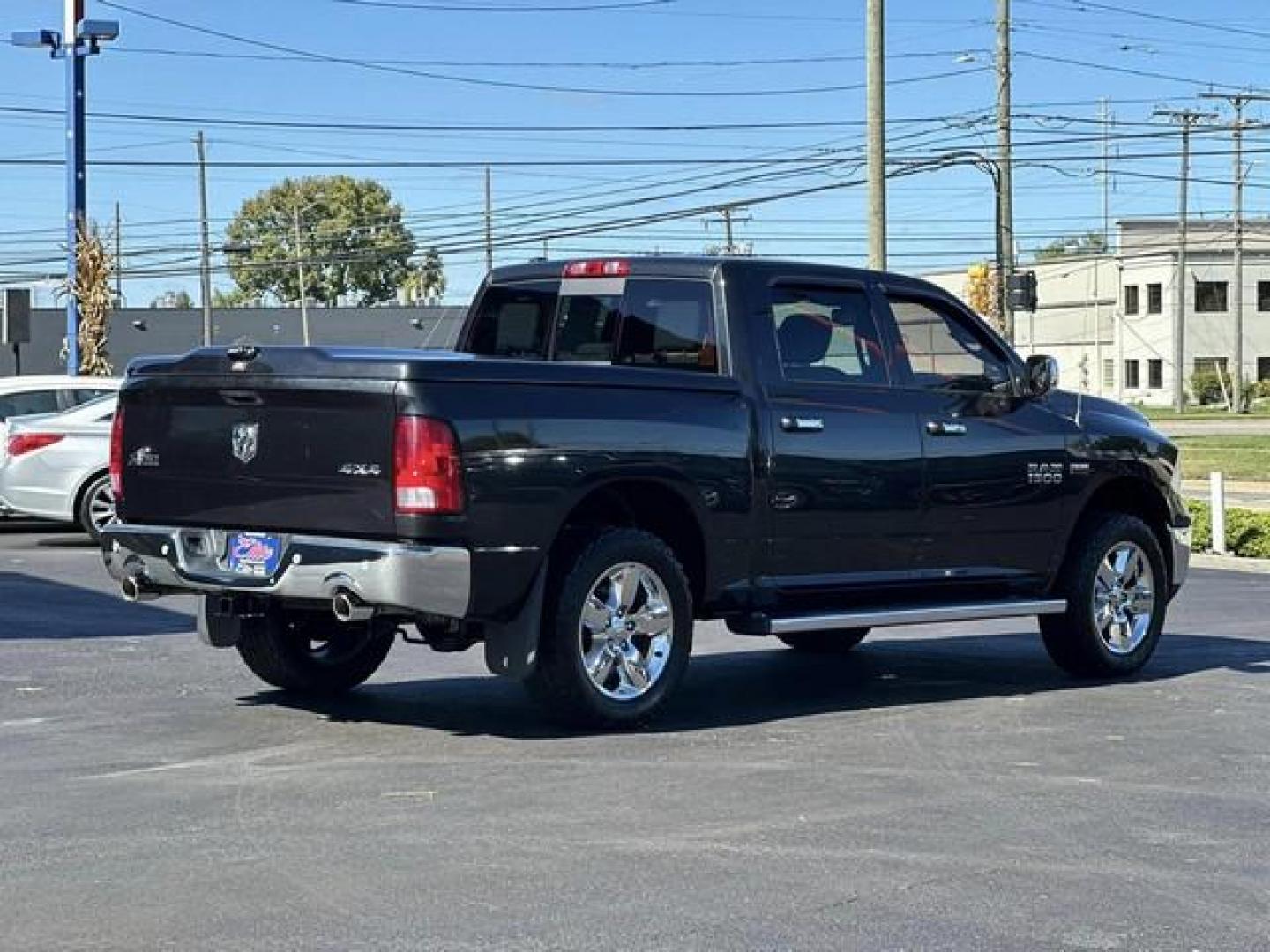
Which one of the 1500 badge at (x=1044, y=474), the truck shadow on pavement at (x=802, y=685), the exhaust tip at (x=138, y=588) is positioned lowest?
the truck shadow on pavement at (x=802, y=685)

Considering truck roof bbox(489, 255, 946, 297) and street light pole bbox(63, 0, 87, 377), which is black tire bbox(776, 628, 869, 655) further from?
street light pole bbox(63, 0, 87, 377)

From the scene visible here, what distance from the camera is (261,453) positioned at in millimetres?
8227

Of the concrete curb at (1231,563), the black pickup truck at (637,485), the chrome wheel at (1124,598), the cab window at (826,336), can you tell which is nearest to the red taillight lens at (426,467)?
the black pickup truck at (637,485)

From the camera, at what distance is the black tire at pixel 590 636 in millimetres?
8250

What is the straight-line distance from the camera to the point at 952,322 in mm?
10195

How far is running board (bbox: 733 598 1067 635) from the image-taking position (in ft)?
29.4

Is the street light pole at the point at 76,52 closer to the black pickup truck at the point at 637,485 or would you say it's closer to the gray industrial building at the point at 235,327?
the black pickup truck at the point at 637,485


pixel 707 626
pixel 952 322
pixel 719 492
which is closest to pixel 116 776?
pixel 719 492

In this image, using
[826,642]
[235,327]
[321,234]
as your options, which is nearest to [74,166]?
[826,642]

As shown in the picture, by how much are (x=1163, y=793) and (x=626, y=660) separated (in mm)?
2353

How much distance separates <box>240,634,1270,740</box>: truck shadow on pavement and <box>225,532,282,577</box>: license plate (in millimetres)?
1004

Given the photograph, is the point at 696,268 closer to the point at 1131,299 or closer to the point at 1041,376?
the point at 1041,376

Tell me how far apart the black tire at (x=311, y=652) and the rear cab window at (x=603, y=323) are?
1513mm

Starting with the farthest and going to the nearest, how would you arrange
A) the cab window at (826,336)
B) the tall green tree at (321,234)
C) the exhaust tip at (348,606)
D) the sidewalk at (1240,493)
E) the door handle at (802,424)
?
the tall green tree at (321,234)
the sidewalk at (1240,493)
the cab window at (826,336)
the door handle at (802,424)
the exhaust tip at (348,606)
